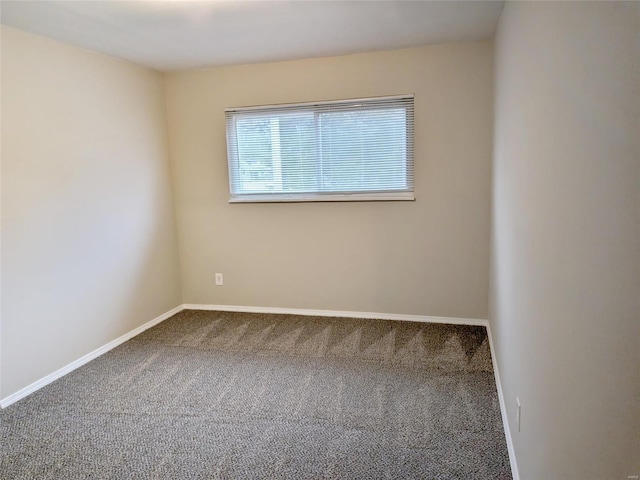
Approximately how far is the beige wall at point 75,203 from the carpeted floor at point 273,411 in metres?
0.37

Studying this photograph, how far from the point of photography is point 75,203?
2990 mm

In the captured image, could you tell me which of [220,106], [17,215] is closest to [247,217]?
[220,106]

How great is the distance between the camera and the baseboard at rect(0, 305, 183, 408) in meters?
2.57

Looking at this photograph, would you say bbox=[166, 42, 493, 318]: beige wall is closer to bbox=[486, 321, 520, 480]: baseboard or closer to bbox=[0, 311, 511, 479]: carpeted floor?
bbox=[0, 311, 511, 479]: carpeted floor

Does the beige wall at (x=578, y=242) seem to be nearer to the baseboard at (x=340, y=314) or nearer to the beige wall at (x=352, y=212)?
the beige wall at (x=352, y=212)

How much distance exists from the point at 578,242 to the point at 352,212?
2726 mm

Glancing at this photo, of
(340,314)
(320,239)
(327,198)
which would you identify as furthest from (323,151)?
(340,314)

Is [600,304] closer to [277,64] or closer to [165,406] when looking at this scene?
[165,406]

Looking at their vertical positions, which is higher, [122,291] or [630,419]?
[630,419]

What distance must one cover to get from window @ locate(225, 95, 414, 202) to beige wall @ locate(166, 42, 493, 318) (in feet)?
0.32

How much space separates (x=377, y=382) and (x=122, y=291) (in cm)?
231

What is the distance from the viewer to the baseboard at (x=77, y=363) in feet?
8.42

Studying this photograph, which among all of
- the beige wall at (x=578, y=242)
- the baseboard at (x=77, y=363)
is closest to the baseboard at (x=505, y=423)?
the beige wall at (x=578, y=242)

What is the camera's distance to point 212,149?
3900 millimetres
